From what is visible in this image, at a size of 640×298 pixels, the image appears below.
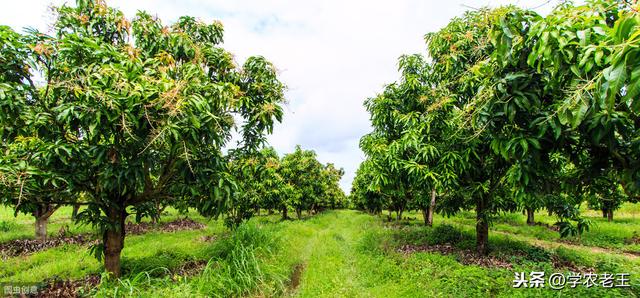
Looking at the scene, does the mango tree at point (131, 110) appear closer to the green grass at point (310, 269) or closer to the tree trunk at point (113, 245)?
the tree trunk at point (113, 245)

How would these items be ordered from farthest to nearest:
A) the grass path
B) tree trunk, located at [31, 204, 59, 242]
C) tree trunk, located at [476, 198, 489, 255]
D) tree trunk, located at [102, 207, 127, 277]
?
tree trunk, located at [31, 204, 59, 242], tree trunk, located at [476, 198, 489, 255], the grass path, tree trunk, located at [102, 207, 127, 277]

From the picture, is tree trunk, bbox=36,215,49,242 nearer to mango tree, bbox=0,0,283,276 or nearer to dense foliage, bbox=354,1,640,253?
mango tree, bbox=0,0,283,276

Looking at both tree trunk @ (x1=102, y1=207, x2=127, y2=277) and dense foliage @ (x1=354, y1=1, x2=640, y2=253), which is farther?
tree trunk @ (x1=102, y1=207, x2=127, y2=277)

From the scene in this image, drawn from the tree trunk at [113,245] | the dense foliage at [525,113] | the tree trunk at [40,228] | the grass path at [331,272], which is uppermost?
the dense foliage at [525,113]

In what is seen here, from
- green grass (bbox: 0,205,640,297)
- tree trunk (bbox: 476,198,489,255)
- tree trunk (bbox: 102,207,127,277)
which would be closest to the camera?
green grass (bbox: 0,205,640,297)

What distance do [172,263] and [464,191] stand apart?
848cm

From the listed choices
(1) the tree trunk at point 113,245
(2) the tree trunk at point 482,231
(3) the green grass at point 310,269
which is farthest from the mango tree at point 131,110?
(2) the tree trunk at point 482,231

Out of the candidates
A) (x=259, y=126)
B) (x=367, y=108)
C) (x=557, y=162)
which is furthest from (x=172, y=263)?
(x=557, y=162)

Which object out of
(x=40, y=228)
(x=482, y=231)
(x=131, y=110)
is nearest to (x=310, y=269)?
(x=482, y=231)

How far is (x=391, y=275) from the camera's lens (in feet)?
24.3

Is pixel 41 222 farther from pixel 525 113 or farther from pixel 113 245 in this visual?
pixel 525 113

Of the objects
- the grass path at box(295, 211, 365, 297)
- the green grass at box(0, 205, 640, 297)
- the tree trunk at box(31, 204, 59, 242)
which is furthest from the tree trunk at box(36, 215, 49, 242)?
the grass path at box(295, 211, 365, 297)

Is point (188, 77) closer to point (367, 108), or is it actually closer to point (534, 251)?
point (367, 108)

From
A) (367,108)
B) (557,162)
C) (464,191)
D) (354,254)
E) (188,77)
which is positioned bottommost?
(354,254)
